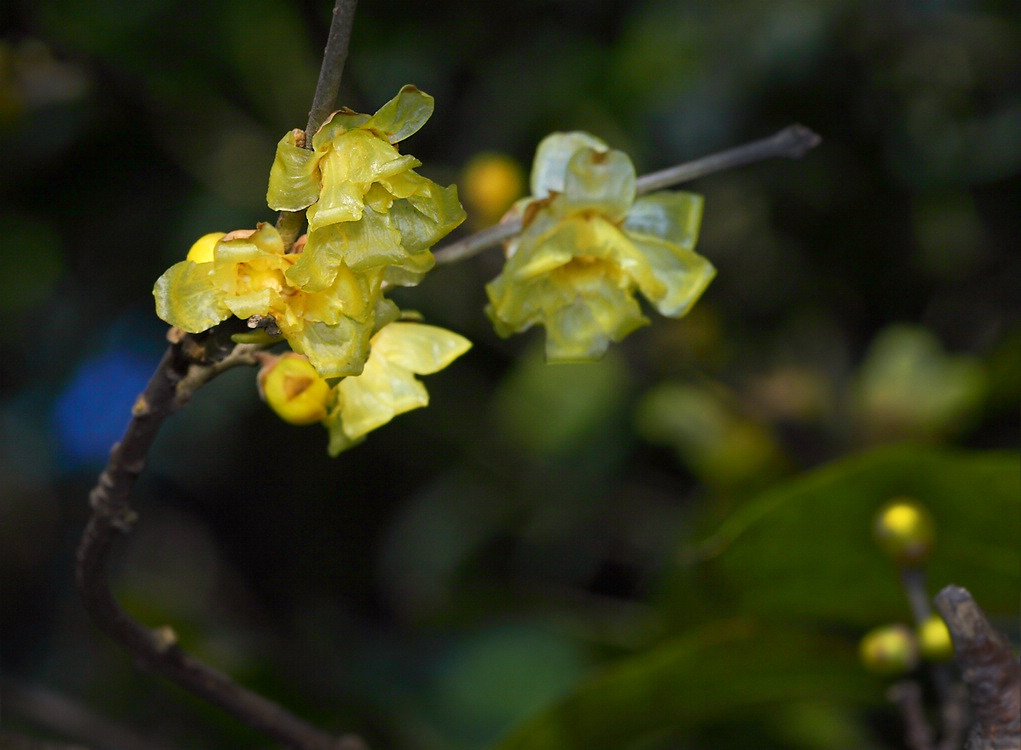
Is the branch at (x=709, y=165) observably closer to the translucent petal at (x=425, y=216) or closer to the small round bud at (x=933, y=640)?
the translucent petal at (x=425, y=216)

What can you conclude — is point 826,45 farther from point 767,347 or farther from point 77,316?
point 77,316

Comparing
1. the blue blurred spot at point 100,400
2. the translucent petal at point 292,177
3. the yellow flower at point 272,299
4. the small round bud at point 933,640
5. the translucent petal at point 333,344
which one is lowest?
the small round bud at point 933,640

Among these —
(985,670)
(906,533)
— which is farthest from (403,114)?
(906,533)

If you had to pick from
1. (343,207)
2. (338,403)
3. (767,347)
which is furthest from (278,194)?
(767,347)

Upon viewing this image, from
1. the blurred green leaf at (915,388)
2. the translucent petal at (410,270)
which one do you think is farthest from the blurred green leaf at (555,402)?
the translucent petal at (410,270)

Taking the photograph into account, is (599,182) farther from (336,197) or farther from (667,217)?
(336,197)

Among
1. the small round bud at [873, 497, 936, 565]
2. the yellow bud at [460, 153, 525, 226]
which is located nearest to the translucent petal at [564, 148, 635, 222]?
the small round bud at [873, 497, 936, 565]
